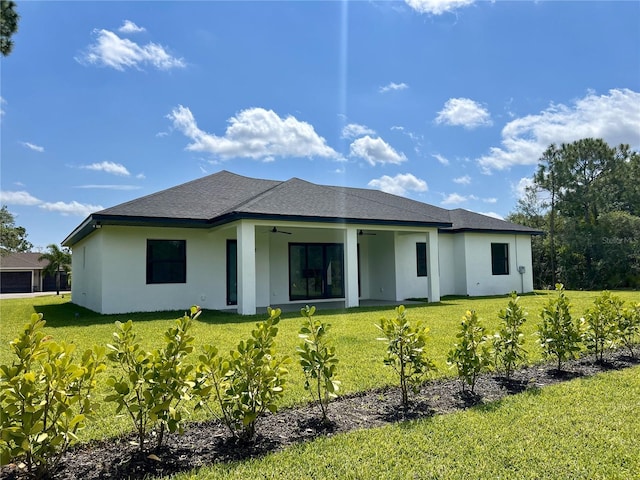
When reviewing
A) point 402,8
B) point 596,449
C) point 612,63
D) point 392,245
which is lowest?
point 596,449

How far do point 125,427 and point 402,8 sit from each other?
1063 centimetres

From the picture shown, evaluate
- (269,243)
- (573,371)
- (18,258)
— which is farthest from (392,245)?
(18,258)

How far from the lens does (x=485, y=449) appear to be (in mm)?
3279

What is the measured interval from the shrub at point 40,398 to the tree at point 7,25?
8197mm

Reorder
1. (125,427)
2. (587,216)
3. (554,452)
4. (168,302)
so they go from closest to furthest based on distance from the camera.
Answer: (554,452) < (125,427) < (168,302) < (587,216)

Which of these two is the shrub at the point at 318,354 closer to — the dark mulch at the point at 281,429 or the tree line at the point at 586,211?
the dark mulch at the point at 281,429

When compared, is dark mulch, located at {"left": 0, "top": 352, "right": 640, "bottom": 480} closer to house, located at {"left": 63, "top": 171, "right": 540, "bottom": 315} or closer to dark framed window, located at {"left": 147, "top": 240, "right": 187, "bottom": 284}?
house, located at {"left": 63, "top": 171, "right": 540, "bottom": 315}

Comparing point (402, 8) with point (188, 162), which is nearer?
point (402, 8)

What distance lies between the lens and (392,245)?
17.6 meters

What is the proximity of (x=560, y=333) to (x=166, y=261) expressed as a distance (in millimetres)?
11697

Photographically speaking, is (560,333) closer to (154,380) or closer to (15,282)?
(154,380)

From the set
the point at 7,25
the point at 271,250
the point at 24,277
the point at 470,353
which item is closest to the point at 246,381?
the point at 470,353

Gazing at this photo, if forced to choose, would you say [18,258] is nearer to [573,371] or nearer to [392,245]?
[392,245]

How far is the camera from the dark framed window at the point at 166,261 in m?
13.6
